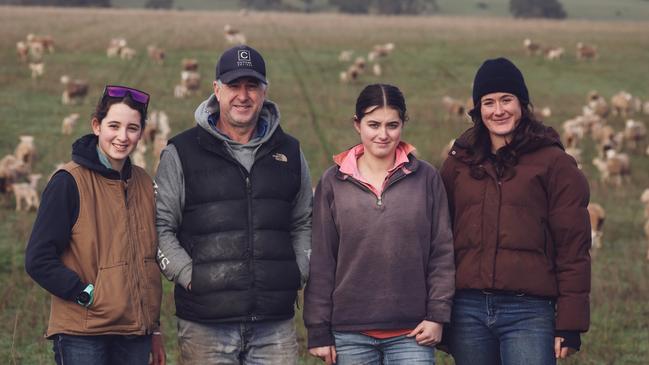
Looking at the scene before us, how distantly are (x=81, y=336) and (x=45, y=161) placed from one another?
14.3 metres

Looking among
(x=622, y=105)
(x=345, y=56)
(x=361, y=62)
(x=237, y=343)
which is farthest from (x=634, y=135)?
(x=237, y=343)

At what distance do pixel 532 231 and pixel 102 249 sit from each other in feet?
7.01

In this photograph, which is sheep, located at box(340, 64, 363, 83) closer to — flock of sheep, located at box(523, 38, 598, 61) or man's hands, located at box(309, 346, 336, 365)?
flock of sheep, located at box(523, 38, 598, 61)

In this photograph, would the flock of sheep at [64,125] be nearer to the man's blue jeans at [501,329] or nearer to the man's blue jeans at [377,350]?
the man's blue jeans at [377,350]

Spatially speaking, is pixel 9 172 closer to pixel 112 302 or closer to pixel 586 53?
pixel 112 302

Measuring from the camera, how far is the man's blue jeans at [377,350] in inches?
197

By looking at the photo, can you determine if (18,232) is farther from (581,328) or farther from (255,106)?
(581,328)

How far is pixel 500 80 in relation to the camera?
5.11 meters

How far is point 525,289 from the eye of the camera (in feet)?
16.1

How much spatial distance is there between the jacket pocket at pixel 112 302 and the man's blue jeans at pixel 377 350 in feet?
3.52

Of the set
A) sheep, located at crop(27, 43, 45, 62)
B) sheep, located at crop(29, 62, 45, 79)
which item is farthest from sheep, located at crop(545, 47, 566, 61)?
sheep, located at crop(29, 62, 45, 79)

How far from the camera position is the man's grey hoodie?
199 inches

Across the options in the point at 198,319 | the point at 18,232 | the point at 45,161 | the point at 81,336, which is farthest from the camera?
the point at 45,161

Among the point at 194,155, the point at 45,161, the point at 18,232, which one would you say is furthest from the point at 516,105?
the point at 45,161
